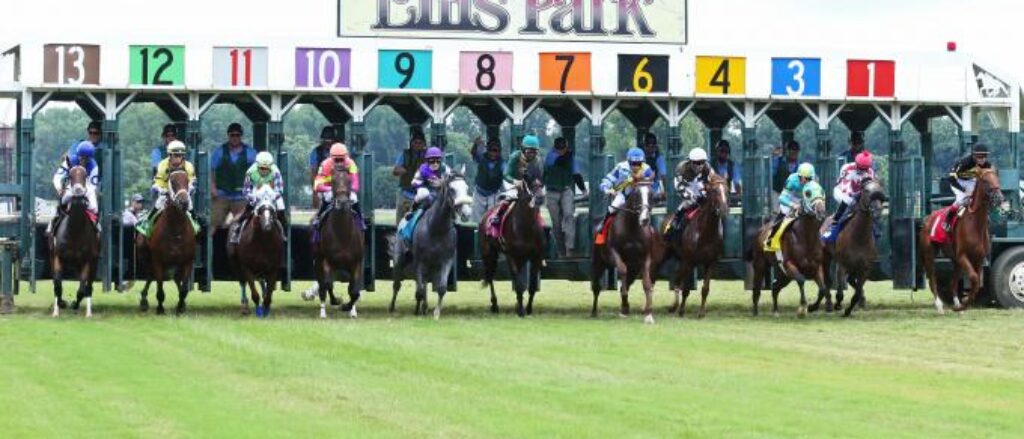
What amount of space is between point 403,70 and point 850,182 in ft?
17.5

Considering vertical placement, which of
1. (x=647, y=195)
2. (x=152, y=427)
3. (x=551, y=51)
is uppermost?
(x=551, y=51)

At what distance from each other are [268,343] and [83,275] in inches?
214

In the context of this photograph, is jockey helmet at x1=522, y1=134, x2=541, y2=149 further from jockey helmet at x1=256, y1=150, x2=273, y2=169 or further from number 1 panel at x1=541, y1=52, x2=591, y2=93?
jockey helmet at x1=256, y1=150, x2=273, y2=169

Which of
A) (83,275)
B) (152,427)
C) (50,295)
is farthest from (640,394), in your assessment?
(50,295)

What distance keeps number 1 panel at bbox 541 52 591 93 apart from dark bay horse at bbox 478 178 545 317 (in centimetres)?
183

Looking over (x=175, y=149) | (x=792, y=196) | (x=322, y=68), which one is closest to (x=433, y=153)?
Result: (x=322, y=68)

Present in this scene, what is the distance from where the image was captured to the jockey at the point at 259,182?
24.0m

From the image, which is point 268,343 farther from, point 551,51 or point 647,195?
point 551,51

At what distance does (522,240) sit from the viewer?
24.7m

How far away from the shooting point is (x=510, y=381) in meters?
16.0

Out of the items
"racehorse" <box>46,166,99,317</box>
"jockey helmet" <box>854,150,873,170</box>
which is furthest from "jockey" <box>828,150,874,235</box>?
"racehorse" <box>46,166,99,317</box>

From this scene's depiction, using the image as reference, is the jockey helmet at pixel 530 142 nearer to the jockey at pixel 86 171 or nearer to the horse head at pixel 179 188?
the horse head at pixel 179 188

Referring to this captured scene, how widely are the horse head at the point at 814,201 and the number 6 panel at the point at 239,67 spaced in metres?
6.32

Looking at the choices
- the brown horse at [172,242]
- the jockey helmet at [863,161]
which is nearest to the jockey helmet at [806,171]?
the jockey helmet at [863,161]
